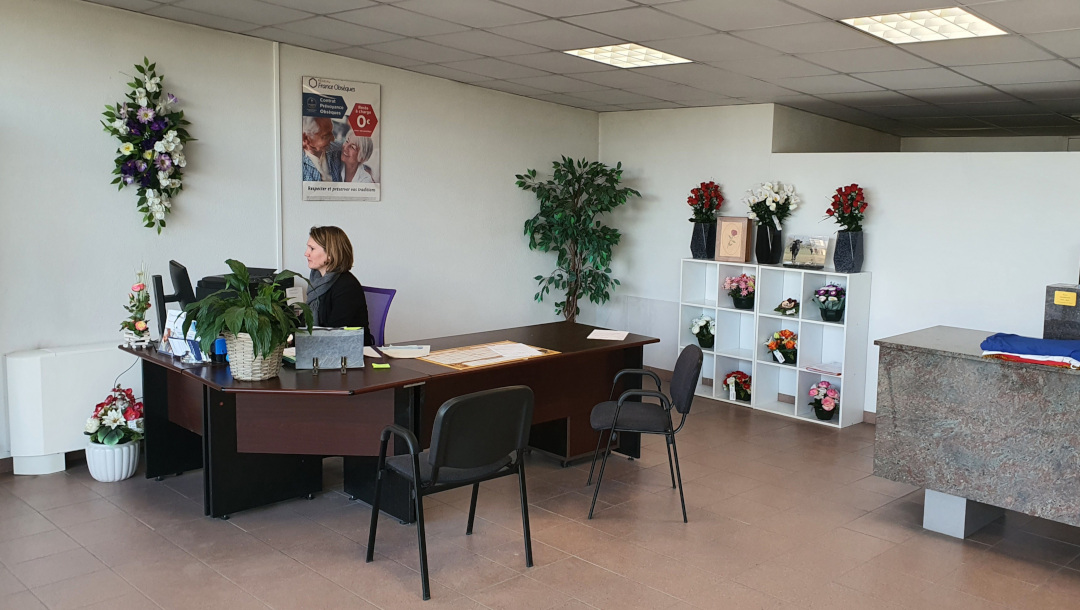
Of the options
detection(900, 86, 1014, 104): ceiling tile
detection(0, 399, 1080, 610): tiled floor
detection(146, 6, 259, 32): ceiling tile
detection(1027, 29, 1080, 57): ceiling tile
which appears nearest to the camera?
detection(0, 399, 1080, 610): tiled floor

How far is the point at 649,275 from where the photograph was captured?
320 inches

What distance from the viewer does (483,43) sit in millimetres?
5273

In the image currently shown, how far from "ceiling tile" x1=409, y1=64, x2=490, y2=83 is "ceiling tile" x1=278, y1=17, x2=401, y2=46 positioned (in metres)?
0.90

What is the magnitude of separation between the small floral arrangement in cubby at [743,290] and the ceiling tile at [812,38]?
7.87 feet

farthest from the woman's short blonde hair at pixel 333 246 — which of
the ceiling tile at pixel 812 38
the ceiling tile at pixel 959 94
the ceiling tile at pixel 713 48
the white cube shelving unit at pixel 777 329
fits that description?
the ceiling tile at pixel 959 94

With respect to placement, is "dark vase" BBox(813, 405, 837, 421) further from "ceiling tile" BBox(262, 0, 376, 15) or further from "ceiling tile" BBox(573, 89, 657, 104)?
"ceiling tile" BBox(262, 0, 376, 15)

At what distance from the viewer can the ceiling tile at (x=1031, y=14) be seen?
12.5ft

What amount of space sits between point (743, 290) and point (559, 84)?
227cm

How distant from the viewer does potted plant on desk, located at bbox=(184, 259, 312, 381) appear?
3.73 meters

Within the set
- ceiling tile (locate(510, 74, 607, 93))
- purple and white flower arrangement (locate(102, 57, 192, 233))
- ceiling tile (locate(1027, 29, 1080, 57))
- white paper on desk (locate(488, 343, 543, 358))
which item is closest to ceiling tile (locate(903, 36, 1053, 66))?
ceiling tile (locate(1027, 29, 1080, 57))

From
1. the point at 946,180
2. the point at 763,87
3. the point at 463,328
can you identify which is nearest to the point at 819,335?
the point at 946,180

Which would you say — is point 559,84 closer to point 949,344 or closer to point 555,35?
point 555,35

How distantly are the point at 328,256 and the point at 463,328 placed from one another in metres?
2.57

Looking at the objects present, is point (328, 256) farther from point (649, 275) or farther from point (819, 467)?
point (649, 275)
